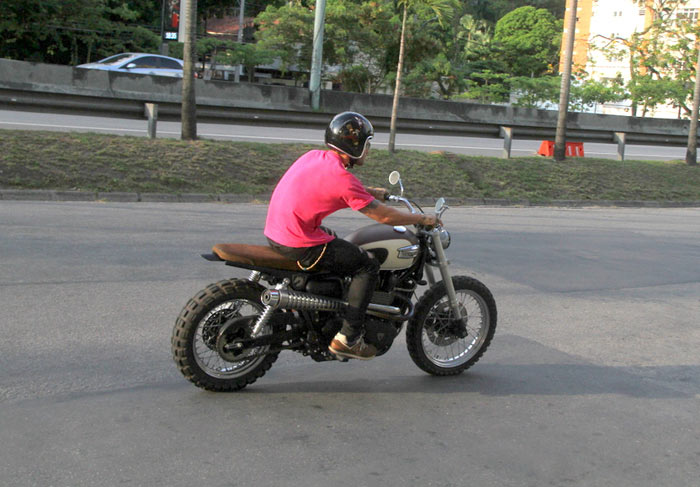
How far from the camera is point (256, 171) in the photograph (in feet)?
48.6

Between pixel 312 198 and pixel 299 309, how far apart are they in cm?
67

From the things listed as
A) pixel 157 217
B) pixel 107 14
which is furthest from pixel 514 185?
pixel 107 14

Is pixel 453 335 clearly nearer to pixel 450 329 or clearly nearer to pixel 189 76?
pixel 450 329

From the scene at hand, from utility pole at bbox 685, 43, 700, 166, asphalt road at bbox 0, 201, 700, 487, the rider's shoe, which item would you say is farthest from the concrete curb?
the rider's shoe

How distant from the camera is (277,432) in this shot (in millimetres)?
4266

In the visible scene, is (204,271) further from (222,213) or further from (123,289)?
(222,213)

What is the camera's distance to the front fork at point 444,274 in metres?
5.07

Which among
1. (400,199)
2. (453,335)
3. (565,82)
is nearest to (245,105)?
(565,82)

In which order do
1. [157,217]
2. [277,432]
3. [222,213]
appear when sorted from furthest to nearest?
[222,213] < [157,217] < [277,432]

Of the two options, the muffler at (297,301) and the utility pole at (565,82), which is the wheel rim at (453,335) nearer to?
the muffler at (297,301)

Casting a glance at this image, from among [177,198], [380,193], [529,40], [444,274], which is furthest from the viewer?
[529,40]

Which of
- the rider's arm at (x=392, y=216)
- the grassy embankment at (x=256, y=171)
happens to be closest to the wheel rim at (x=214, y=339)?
the rider's arm at (x=392, y=216)

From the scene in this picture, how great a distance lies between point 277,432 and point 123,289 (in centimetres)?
331

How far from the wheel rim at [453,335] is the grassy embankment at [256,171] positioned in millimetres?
8593
